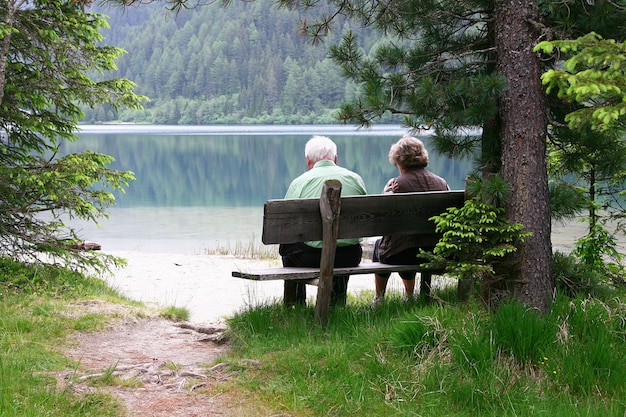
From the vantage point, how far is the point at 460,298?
515 centimetres

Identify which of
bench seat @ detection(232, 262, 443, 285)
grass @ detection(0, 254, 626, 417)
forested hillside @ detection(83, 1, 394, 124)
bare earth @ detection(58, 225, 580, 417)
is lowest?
bare earth @ detection(58, 225, 580, 417)

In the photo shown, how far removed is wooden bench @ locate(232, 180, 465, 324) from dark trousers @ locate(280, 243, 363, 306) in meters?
0.17

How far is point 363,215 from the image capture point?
516cm

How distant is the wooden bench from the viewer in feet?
16.1

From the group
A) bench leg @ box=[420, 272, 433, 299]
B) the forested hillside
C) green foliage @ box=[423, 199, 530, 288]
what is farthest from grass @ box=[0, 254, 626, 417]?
the forested hillside

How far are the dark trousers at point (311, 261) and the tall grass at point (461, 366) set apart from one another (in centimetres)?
93

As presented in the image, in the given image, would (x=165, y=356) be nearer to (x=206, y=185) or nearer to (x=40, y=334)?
(x=40, y=334)

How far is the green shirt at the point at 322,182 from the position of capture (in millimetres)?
5590

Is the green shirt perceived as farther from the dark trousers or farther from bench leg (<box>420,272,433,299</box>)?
bench leg (<box>420,272,433,299</box>)

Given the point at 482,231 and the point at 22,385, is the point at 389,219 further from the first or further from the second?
the point at 22,385

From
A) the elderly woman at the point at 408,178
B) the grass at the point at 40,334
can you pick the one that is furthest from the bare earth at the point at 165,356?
the elderly woman at the point at 408,178

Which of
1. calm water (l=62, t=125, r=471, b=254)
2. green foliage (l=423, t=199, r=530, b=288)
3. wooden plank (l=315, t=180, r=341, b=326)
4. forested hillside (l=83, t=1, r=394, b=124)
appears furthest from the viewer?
forested hillside (l=83, t=1, r=394, b=124)

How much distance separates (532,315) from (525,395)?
63 centimetres

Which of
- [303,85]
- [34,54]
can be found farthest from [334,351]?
[303,85]
